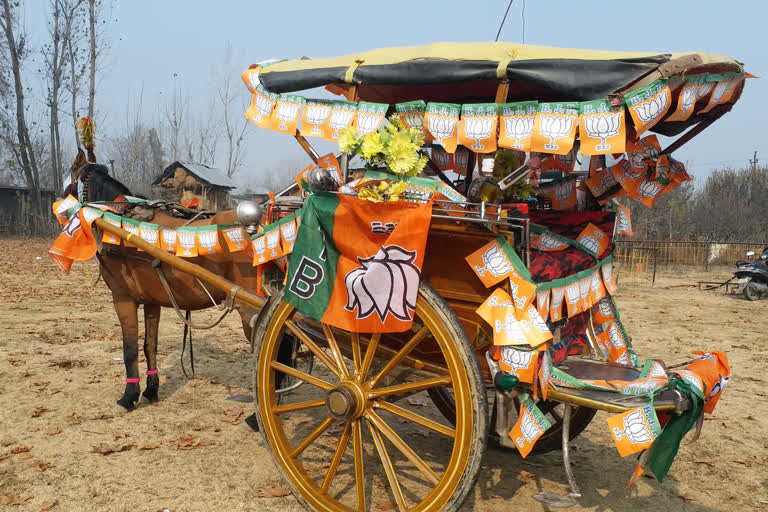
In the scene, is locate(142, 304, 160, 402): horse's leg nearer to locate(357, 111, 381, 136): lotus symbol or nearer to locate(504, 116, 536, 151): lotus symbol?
locate(357, 111, 381, 136): lotus symbol

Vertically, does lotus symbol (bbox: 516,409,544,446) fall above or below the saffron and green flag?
below

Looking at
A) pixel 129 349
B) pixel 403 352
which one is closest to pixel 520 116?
pixel 403 352

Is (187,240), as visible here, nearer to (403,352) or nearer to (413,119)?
(413,119)

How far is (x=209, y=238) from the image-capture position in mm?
4609

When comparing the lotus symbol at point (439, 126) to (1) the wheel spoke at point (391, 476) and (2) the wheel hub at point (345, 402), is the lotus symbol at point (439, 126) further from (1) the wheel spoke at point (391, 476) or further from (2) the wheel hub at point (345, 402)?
(1) the wheel spoke at point (391, 476)

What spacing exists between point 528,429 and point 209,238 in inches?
120

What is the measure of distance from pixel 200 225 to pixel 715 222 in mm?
30674

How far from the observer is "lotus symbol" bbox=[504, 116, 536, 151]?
3.05 metres

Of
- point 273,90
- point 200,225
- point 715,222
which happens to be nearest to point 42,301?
point 200,225

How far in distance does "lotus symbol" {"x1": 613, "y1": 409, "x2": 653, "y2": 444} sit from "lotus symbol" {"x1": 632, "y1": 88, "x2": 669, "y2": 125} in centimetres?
147

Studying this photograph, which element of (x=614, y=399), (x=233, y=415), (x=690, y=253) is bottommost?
(x=690, y=253)

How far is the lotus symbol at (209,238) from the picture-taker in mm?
4593

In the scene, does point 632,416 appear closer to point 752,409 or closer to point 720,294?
point 752,409

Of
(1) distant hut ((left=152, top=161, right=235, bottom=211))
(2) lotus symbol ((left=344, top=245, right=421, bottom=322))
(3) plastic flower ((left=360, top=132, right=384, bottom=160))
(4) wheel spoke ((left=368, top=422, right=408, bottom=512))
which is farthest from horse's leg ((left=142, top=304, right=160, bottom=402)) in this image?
(1) distant hut ((left=152, top=161, right=235, bottom=211))
